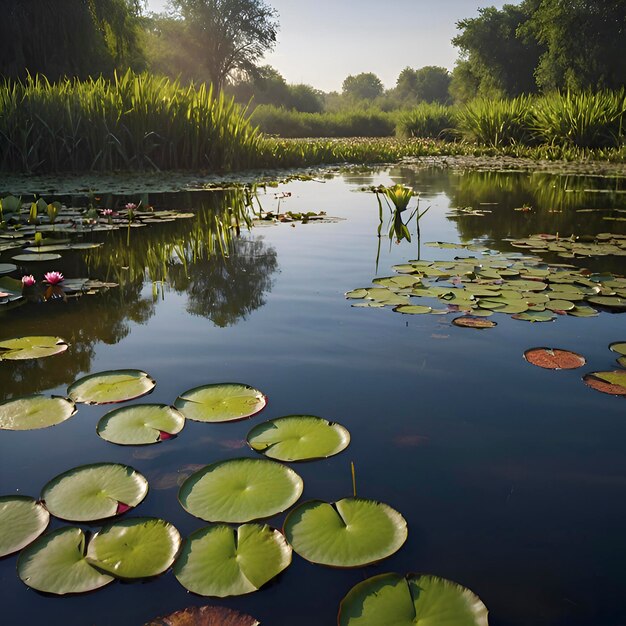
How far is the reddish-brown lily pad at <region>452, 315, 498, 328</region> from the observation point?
194cm

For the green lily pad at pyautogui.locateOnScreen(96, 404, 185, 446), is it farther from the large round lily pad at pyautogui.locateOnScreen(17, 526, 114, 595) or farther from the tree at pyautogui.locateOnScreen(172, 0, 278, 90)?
the tree at pyautogui.locateOnScreen(172, 0, 278, 90)

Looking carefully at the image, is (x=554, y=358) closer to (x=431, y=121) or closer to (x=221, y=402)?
(x=221, y=402)

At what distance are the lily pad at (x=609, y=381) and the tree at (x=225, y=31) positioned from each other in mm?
34948

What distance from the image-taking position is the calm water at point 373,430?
2.71 ft

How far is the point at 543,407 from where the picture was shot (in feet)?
4.49

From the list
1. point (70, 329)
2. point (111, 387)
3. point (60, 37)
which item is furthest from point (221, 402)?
point (60, 37)

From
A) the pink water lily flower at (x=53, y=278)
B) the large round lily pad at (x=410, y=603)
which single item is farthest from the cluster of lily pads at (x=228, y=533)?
the pink water lily flower at (x=53, y=278)

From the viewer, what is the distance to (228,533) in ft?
3.04

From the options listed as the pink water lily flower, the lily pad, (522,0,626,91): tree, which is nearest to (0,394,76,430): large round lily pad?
the pink water lily flower

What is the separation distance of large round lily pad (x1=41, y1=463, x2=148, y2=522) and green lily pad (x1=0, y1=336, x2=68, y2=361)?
705 mm

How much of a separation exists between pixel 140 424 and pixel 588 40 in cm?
2093

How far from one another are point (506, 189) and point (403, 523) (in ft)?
20.9

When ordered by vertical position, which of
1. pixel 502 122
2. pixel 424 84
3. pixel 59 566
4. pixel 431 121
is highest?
pixel 424 84

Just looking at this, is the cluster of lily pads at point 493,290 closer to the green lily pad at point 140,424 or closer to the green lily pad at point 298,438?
the green lily pad at point 298,438
